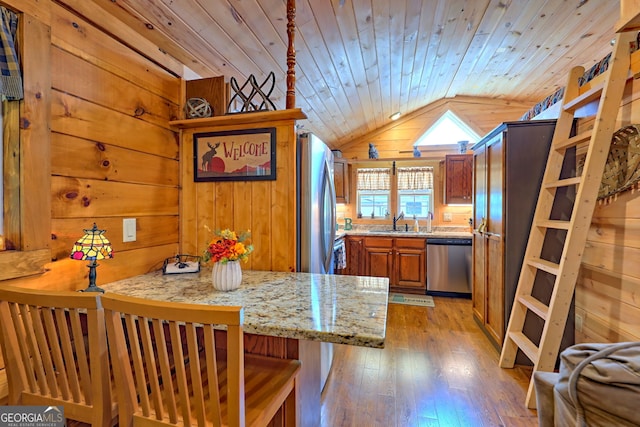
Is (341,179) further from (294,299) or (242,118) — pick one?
(294,299)

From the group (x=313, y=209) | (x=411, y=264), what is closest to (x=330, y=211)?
(x=313, y=209)

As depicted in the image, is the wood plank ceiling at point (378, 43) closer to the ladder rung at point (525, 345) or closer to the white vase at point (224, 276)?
the white vase at point (224, 276)

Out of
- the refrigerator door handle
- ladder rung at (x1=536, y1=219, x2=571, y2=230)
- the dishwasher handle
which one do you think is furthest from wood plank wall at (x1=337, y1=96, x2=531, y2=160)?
the refrigerator door handle

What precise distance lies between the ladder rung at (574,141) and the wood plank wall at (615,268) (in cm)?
17

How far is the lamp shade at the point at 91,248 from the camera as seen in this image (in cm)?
117

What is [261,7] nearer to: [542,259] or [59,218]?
[59,218]

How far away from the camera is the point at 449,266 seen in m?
3.92

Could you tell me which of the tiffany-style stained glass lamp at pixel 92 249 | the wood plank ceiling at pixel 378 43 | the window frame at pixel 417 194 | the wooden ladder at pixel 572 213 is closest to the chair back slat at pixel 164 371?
the tiffany-style stained glass lamp at pixel 92 249

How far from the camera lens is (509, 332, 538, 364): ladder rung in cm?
184

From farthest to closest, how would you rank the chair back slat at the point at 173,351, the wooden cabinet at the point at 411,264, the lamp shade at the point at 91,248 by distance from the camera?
the wooden cabinet at the point at 411,264
the lamp shade at the point at 91,248
the chair back slat at the point at 173,351

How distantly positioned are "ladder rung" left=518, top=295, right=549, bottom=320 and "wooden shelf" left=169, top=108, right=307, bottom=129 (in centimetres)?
197

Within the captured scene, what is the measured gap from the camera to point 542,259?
7.11 ft

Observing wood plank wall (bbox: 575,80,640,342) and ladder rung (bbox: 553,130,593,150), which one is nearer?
wood plank wall (bbox: 575,80,640,342)

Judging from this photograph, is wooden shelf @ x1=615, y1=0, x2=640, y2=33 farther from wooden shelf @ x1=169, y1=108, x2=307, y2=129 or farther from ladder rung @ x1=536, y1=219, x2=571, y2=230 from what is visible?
wooden shelf @ x1=169, y1=108, x2=307, y2=129
